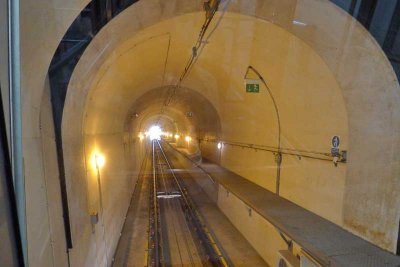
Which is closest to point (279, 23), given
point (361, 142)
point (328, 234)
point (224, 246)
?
point (361, 142)

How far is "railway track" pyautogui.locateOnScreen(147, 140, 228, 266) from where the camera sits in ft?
24.4

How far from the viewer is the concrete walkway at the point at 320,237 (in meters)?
3.55

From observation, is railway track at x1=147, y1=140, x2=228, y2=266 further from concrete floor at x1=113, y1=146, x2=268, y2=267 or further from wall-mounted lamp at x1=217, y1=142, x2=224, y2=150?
wall-mounted lamp at x1=217, y1=142, x2=224, y2=150

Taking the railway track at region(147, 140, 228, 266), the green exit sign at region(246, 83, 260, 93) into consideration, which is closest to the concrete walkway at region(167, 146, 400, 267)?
the railway track at region(147, 140, 228, 266)

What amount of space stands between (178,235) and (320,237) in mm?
5781

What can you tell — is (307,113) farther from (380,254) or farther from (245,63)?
(380,254)

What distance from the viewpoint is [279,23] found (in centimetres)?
452

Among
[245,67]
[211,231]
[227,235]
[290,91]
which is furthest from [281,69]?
[211,231]

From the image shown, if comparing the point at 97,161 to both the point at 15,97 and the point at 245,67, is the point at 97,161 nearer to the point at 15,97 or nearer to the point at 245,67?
the point at 15,97

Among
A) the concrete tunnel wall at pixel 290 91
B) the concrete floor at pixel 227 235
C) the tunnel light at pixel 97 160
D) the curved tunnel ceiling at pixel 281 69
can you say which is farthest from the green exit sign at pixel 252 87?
the concrete floor at pixel 227 235

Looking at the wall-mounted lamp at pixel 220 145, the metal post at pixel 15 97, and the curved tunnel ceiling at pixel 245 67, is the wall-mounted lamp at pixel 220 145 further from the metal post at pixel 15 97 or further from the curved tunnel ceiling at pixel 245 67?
the metal post at pixel 15 97

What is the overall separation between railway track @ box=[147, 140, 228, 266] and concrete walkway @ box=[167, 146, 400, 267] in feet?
7.64

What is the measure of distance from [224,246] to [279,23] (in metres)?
6.50

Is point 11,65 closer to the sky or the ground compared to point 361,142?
closer to the sky
